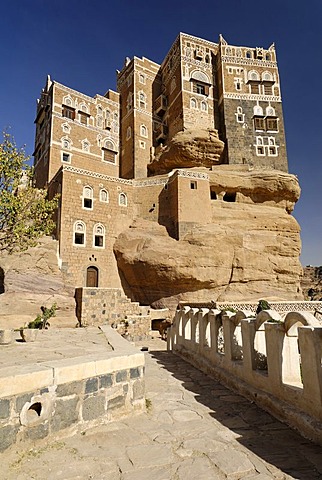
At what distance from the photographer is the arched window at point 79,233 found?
78.6 feet

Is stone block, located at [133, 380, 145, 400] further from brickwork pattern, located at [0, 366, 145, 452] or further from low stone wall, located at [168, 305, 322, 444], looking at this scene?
low stone wall, located at [168, 305, 322, 444]

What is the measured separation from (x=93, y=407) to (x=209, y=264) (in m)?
20.1

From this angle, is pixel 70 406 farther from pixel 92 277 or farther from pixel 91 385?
pixel 92 277

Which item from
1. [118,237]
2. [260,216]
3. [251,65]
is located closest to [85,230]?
[118,237]

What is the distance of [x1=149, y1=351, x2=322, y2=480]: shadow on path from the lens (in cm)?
289

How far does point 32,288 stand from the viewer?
65.2 feet

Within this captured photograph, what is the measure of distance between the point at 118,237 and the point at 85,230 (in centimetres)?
293

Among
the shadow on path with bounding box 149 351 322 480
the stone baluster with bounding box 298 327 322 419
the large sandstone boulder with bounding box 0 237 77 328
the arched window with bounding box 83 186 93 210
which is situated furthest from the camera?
the arched window with bounding box 83 186 93 210

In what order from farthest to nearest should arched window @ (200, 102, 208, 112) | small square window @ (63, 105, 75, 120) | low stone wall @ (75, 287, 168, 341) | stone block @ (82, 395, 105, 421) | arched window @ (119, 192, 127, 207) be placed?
arched window @ (200, 102, 208, 112)
small square window @ (63, 105, 75, 120)
arched window @ (119, 192, 127, 207)
low stone wall @ (75, 287, 168, 341)
stone block @ (82, 395, 105, 421)

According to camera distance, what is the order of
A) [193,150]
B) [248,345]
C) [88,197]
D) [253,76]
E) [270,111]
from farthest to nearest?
[253,76], [270,111], [193,150], [88,197], [248,345]

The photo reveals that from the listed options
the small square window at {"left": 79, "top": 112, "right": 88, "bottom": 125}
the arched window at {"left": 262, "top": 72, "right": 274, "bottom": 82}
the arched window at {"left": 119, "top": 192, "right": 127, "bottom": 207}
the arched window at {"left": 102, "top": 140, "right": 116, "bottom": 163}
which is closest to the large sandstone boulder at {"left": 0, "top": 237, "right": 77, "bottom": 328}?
the arched window at {"left": 119, "top": 192, "right": 127, "bottom": 207}

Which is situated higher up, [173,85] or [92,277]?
[173,85]

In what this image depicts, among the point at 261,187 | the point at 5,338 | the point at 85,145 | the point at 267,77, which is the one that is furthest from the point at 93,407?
the point at 267,77

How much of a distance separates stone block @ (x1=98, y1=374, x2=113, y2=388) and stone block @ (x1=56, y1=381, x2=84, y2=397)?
284 millimetres
